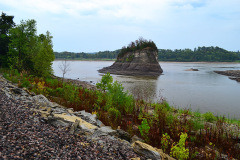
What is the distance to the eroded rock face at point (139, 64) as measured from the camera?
227 ft

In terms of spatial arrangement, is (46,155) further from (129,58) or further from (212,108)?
(129,58)

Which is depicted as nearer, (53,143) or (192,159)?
(53,143)

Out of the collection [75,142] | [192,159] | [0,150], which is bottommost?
[192,159]

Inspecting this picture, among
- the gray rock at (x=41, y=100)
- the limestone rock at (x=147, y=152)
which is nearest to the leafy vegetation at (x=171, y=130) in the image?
the limestone rock at (x=147, y=152)

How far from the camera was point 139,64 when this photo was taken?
7125cm

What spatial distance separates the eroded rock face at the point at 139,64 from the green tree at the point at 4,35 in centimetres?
4236

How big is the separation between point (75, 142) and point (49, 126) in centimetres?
138

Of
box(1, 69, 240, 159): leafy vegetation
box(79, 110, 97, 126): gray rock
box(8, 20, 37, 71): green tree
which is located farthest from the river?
box(8, 20, 37, 71): green tree

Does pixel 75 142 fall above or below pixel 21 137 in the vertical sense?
below

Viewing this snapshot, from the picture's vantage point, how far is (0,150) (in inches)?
146

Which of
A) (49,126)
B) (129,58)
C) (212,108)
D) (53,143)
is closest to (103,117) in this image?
(49,126)

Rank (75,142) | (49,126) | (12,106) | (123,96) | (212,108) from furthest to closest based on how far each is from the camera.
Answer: (212,108)
(123,96)
(12,106)
(49,126)
(75,142)

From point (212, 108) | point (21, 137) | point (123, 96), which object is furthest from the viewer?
point (212, 108)

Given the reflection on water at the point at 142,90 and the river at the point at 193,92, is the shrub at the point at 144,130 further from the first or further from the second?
the reflection on water at the point at 142,90
